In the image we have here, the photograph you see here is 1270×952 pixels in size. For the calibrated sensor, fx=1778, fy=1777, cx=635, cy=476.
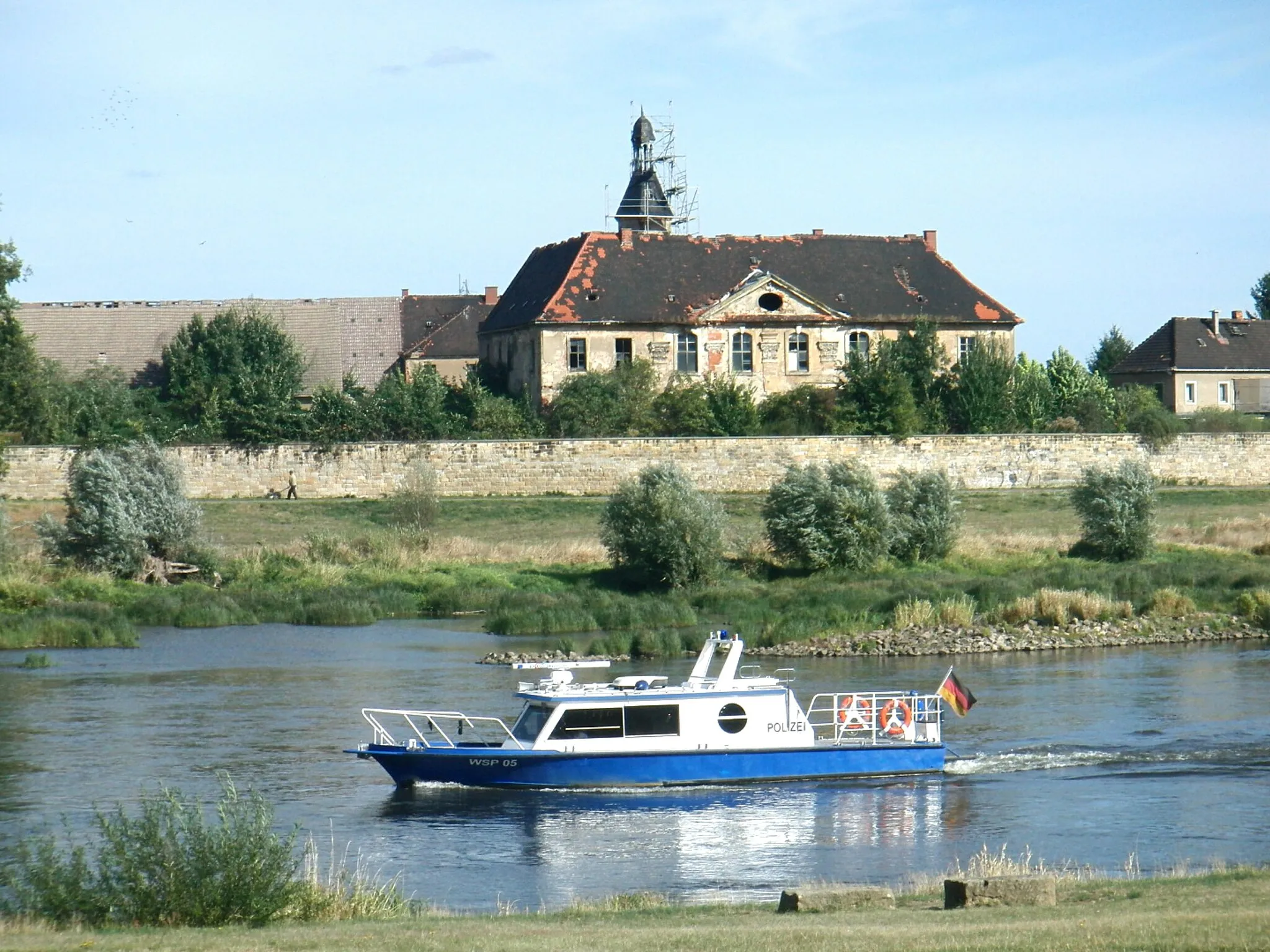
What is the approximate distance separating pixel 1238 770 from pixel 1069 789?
2.79 metres

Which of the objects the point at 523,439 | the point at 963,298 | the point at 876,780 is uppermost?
the point at 963,298

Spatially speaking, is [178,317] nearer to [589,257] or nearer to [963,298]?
[589,257]

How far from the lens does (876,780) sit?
84.8ft

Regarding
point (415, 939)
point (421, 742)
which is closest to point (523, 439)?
point (421, 742)

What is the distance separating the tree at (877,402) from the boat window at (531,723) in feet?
125

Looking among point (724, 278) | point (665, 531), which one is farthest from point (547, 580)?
point (724, 278)

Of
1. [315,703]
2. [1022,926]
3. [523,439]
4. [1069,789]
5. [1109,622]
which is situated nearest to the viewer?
[1022,926]

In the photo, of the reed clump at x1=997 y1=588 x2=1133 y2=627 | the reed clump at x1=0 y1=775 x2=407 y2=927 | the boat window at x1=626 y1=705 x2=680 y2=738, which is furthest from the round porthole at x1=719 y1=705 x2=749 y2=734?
the reed clump at x1=997 y1=588 x2=1133 y2=627

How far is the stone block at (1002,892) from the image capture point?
1473cm

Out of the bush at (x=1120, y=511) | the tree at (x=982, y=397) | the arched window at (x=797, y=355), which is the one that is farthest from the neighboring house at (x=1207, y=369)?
the bush at (x=1120, y=511)

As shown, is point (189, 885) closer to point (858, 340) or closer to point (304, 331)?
point (858, 340)

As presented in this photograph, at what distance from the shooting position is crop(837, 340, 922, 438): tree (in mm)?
62594

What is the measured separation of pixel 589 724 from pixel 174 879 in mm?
10763

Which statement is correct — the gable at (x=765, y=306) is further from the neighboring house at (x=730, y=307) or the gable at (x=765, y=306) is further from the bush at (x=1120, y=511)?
the bush at (x=1120, y=511)
